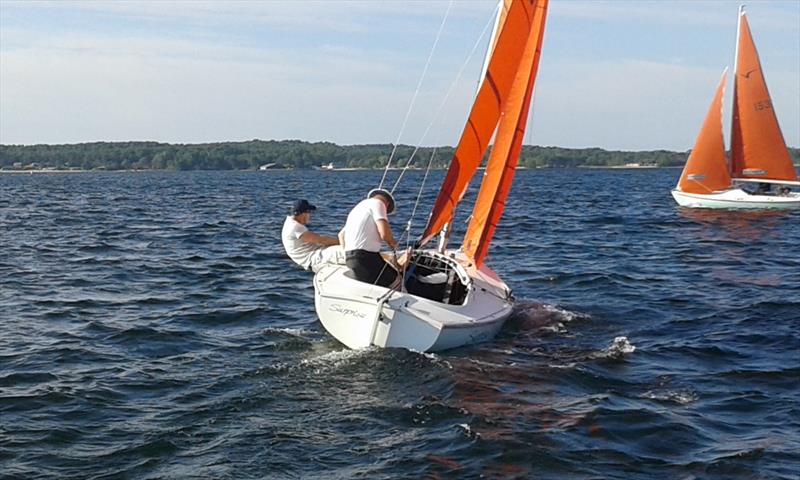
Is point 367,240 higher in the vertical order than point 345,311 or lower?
higher

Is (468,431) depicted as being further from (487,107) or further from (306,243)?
(487,107)

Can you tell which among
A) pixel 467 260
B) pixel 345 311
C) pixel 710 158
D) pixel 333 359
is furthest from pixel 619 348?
pixel 710 158

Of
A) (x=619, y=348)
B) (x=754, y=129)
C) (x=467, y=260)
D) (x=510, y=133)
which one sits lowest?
(x=619, y=348)

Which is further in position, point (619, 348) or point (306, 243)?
point (306, 243)

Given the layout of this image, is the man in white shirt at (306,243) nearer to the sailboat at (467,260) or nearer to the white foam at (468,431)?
the sailboat at (467,260)

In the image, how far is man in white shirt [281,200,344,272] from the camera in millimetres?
13617

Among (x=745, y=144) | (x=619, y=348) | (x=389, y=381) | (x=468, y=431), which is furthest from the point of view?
(x=745, y=144)

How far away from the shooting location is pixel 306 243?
13.8 metres

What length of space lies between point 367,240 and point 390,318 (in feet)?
4.49

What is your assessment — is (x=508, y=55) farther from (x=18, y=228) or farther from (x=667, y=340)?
(x=18, y=228)

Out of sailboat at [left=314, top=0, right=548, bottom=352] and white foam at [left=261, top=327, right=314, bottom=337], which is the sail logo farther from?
white foam at [left=261, top=327, right=314, bottom=337]

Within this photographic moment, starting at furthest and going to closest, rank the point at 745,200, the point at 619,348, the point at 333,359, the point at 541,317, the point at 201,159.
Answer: the point at 201,159 → the point at 745,200 → the point at 541,317 → the point at 619,348 → the point at 333,359

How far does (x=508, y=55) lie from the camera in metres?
14.5

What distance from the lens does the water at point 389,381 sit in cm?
863
